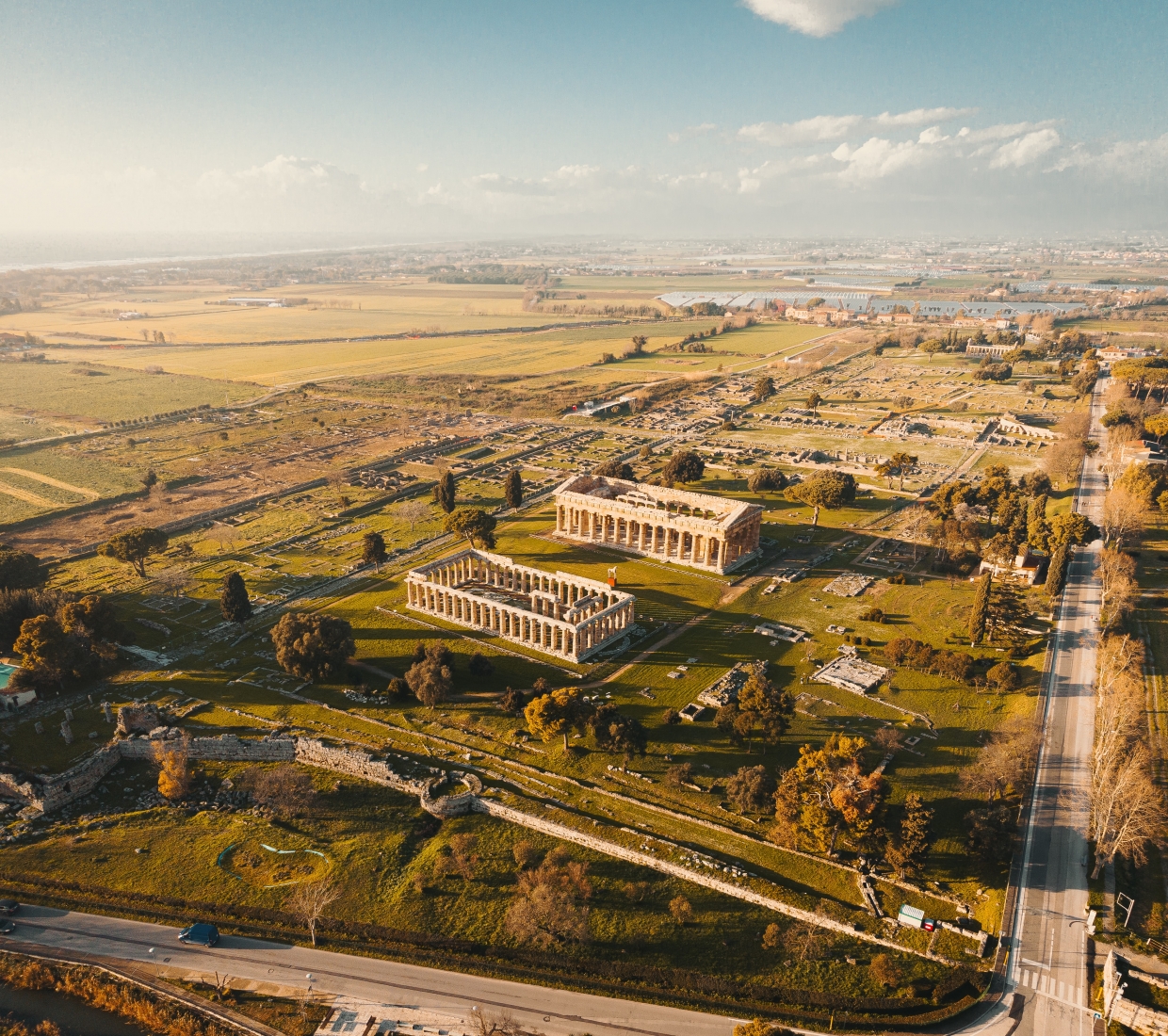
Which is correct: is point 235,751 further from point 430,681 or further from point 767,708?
point 767,708

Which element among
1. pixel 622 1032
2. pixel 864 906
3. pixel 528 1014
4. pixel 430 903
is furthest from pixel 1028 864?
pixel 430 903

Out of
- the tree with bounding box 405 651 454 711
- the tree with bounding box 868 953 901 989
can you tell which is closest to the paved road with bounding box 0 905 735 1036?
the tree with bounding box 868 953 901 989

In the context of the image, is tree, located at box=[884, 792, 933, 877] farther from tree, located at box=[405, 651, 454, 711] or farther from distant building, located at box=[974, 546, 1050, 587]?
distant building, located at box=[974, 546, 1050, 587]

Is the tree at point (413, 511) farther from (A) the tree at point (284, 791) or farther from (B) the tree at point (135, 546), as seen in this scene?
(A) the tree at point (284, 791)

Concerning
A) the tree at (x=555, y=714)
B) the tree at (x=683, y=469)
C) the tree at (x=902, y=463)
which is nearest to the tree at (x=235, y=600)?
the tree at (x=555, y=714)

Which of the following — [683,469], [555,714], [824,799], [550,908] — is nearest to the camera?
[550,908]

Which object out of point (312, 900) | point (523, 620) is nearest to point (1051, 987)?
point (312, 900)
